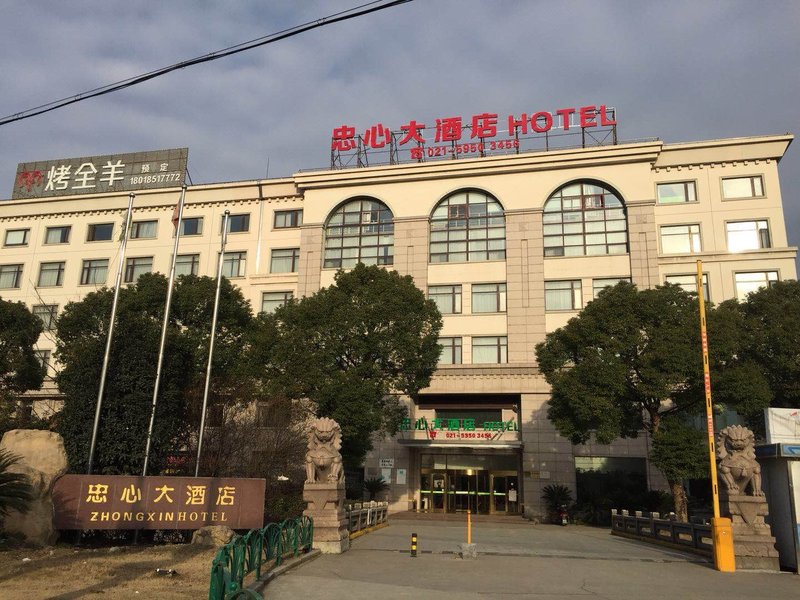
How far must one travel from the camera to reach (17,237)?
4878 centimetres

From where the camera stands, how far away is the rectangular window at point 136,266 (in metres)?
45.7

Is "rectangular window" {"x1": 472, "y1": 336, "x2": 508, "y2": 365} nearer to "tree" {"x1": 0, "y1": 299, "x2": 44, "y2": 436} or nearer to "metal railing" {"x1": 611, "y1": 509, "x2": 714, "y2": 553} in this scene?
"metal railing" {"x1": 611, "y1": 509, "x2": 714, "y2": 553}

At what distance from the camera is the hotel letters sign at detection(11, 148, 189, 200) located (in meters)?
47.5

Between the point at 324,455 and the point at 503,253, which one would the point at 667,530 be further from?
the point at 503,253

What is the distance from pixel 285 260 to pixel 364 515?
24.0 m

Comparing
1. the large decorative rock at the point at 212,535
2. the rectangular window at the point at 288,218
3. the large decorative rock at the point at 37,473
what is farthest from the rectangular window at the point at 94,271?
the large decorative rock at the point at 212,535

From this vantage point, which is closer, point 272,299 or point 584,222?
point 584,222

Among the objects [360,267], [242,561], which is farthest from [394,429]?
[242,561]

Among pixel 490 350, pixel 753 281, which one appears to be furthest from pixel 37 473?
pixel 753 281

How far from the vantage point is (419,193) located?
4275 cm

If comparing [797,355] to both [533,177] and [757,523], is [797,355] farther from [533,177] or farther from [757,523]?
[533,177]

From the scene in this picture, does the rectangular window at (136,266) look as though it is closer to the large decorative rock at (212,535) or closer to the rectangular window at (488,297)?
the rectangular window at (488,297)

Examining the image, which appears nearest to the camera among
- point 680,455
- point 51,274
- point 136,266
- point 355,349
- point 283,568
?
point 283,568

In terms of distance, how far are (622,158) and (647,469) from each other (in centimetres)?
1834
